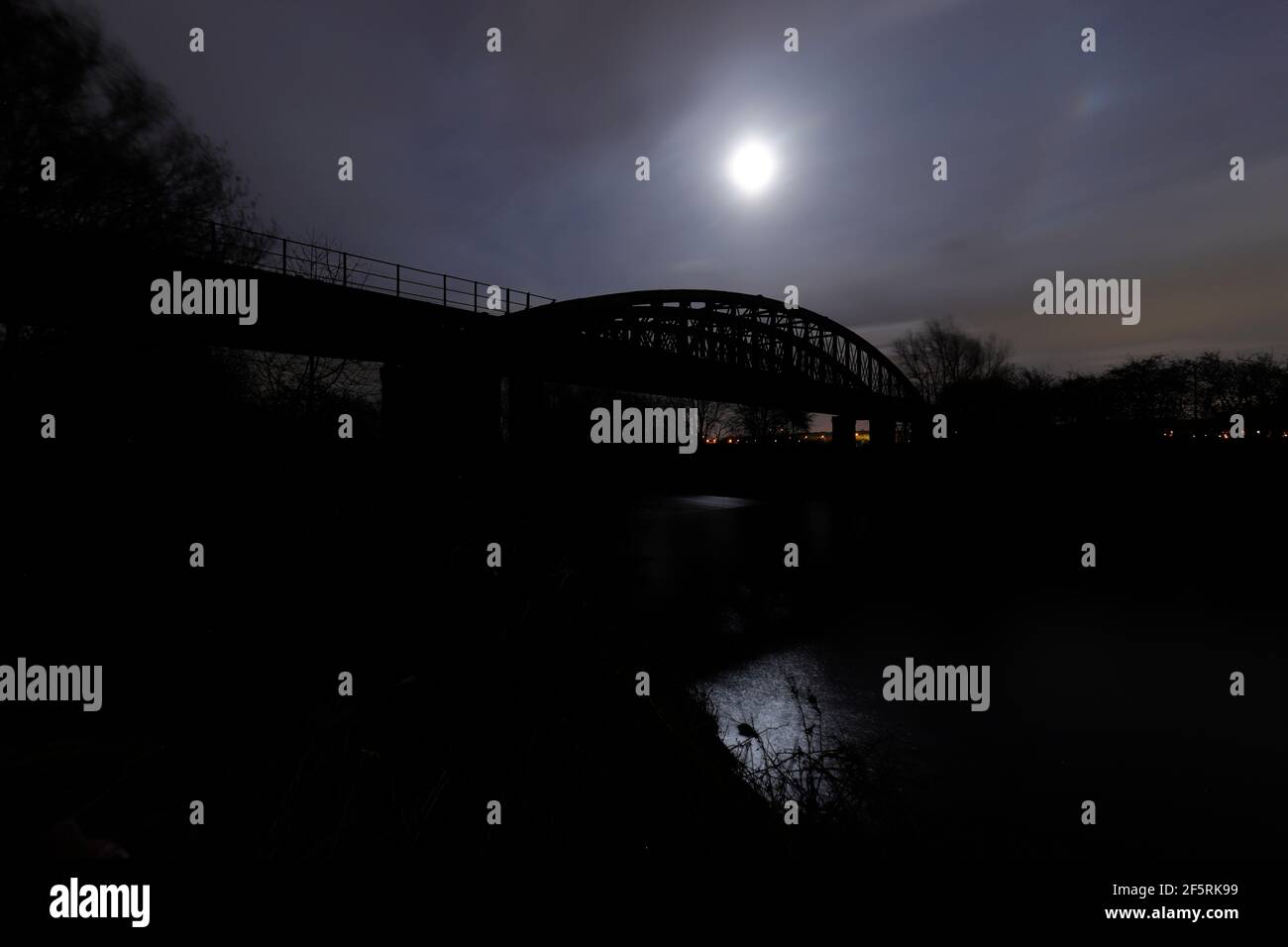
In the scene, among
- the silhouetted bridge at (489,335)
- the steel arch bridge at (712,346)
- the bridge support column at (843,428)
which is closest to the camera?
the silhouetted bridge at (489,335)

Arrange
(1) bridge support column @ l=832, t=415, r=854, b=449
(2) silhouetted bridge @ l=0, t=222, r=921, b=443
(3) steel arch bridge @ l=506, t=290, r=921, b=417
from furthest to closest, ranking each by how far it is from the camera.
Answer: (1) bridge support column @ l=832, t=415, r=854, b=449, (3) steel arch bridge @ l=506, t=290, r=921, b=417, (2) silhouetted bridge @ l=0, t=222, r=921, b=443

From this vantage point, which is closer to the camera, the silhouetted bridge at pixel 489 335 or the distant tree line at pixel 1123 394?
the silhouetted bridge at pixel 489 335

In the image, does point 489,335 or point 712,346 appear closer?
point 489,335

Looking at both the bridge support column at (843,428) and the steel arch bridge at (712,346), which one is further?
the bridge support column at (843,428)

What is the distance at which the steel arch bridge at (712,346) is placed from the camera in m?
38.7

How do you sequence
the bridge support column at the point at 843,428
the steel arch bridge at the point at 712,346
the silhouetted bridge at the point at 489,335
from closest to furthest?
the silhouetted bridge at the point at 489,335, the steel arch bridge at the point at 712,346, the bridge support column at the point at 843,428

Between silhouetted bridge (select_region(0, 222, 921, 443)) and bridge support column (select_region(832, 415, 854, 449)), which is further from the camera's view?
bridge support column (select_region(832, 415, 854, 449))

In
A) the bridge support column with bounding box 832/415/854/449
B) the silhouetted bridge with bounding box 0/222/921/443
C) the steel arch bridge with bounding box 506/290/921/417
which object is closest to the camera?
the silhouetted bridge with bounding box 0/222/921/443

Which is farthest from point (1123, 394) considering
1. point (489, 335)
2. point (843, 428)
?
point (489, 335)

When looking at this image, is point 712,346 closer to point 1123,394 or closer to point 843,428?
point 843,428

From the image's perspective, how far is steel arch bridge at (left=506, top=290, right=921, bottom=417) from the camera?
38.7m

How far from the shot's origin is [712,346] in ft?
167
